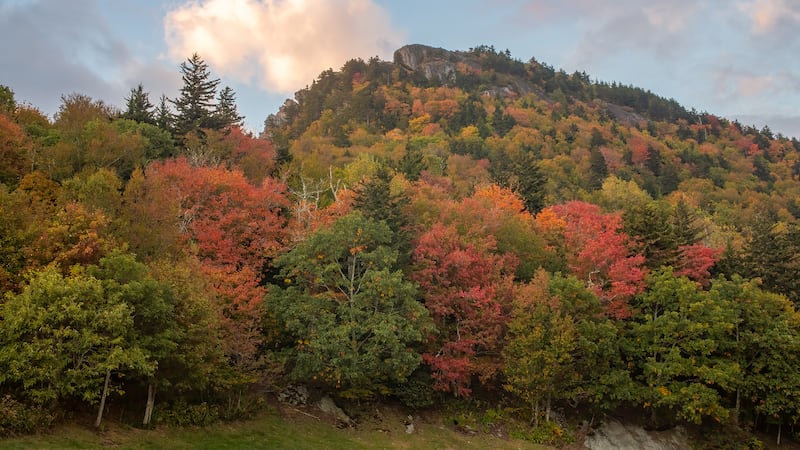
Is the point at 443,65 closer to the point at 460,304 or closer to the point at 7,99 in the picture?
the point at 7,99

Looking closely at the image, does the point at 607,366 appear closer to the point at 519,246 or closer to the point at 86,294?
the point at 519,246

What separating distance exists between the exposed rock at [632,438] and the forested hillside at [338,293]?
3.20 feet

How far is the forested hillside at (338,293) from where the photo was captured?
22.4m

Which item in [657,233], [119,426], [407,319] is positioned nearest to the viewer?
[119,426]

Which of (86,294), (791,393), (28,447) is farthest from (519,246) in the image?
(28,447)

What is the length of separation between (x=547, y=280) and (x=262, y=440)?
64.0ft

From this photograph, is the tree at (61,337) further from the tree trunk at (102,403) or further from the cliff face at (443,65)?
the cliff face at (443,65)

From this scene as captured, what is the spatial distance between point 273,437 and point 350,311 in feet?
24.5

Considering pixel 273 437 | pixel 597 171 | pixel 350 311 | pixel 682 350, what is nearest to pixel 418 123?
pixel 597 171

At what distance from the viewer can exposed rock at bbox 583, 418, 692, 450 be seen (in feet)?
113

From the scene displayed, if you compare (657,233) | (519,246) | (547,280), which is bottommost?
(547,280)

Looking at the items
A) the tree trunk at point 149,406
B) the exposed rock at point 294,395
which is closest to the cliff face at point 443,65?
the exposed rock at point 294,395

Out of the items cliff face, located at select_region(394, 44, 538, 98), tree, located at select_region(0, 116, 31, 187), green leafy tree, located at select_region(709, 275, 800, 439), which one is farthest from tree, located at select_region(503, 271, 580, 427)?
cliff face, located at select_region(394, 44, 538, 98)

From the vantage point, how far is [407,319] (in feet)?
103
